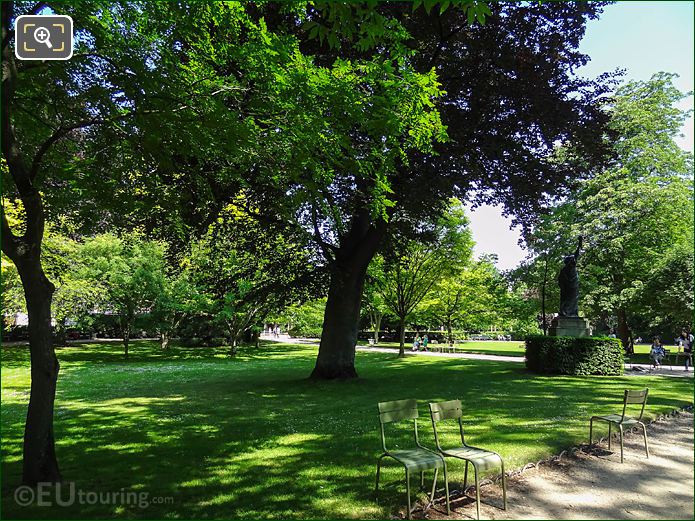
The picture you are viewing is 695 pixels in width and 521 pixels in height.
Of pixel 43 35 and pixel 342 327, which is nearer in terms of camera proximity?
pixel 43 35

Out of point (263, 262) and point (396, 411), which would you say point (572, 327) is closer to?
point (263, 262)

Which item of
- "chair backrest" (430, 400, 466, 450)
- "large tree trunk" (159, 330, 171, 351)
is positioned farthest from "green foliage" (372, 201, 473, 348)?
"chair backrest" (430, 400, 466, 450)

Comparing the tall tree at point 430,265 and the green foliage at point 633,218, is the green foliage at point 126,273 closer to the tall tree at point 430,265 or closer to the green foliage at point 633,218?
the tall tree at point 430,265

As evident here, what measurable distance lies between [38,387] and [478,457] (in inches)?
215

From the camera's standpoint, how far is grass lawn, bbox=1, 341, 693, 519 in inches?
208

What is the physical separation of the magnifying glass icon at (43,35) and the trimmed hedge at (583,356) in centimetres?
1882

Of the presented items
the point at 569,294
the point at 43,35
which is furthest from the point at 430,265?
the point at 43,35

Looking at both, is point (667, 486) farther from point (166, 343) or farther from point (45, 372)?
point (166, 343)

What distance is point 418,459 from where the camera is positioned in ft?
16.7

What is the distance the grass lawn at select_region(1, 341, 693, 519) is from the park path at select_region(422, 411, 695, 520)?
1.50 ft

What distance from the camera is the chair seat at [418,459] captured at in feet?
16.1

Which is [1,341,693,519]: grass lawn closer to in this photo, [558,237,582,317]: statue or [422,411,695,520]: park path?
[422,411,695,520]: park path

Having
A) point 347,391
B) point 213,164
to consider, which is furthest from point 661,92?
point 213,164

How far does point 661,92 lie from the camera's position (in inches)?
1218
